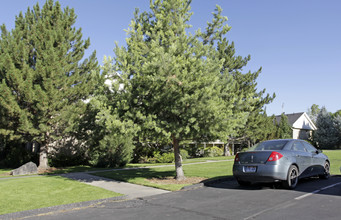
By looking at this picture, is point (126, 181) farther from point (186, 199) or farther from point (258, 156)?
point (258, 156)

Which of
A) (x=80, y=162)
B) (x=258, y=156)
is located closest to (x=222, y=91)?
(x=258, y=156)

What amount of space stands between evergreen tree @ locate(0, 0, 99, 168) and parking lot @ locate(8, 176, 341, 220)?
9.60m

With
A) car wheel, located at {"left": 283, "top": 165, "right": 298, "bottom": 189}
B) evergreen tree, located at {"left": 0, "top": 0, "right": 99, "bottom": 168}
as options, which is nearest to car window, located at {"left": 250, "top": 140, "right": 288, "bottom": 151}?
car wheel, located at {"left": 283, "top": 165, "right": 298, "bottom": 189}

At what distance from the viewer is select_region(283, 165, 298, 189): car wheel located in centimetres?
747

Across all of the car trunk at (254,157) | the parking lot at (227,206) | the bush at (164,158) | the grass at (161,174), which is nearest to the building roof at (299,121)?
the bush at (164,158)

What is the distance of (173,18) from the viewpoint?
9.87 metres

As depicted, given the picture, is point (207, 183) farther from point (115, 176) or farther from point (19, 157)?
point (19, 157)

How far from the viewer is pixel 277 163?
730cm

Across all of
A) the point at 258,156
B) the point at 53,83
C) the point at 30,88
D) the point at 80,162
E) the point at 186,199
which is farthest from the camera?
the point at 80,162

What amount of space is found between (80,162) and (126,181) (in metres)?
10.1

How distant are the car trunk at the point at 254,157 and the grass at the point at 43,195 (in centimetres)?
390

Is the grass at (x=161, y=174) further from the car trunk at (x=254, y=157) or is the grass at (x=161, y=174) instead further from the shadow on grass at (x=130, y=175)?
the car trunk at (x=254, y=157)

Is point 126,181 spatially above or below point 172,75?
below

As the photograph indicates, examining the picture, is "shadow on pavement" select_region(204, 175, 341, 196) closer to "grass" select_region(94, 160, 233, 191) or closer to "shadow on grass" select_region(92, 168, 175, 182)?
"grass" select_region(94, 160, 233, 191)
